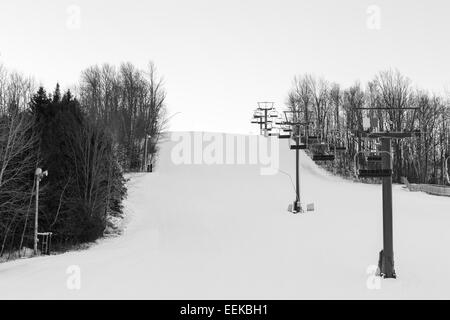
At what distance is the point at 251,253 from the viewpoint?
1623cm

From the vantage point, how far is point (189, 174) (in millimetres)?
47125

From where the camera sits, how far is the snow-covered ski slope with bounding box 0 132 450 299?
10.9 meters

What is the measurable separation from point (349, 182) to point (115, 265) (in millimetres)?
35807

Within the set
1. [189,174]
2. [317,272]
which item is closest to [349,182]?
[189,174]

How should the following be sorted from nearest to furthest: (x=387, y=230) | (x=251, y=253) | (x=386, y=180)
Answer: (x=387, y=230) < (x=386, y=180) < (x=251, y=253)

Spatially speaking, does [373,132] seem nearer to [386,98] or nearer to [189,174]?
[189,174]

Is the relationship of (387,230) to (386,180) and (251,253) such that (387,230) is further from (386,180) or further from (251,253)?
(251,253)

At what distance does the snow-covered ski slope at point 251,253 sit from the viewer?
10.9 metres

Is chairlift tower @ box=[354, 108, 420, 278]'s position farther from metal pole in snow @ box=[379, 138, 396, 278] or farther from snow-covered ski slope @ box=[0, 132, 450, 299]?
snow-covered ski slope @ box=[0, 132, 450, 299]

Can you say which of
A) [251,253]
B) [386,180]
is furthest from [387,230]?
[251,253]

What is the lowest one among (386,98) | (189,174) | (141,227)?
(141,227)

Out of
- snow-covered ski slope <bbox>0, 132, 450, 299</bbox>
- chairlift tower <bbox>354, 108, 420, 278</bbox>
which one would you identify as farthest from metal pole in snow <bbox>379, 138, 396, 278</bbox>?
snow-covered ski slope <bbox>0, 132, 450, 299</bbox>

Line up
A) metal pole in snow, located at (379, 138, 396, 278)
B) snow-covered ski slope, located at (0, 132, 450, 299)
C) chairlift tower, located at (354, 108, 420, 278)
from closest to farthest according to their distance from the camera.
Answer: snow-covered ski slope, located at (0, 132, 450, 299), chairlift tower, located at (354, 108, 420, 278), metal pole in snow, located at (379, 138, 396, 278)
